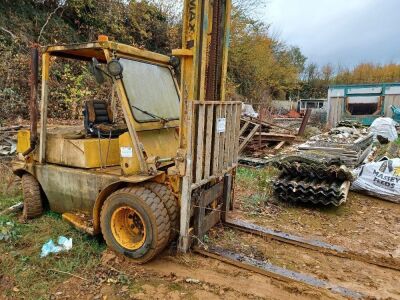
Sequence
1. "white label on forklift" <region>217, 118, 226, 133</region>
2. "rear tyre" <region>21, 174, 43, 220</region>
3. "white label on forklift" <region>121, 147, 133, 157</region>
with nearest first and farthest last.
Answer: "white label on forklift" <region>121, 147, 133, 157</region>, "white label on forklift" <region>217, 118, 226, 133</region>, "rear tyre" <region>21, 174, 43, 220</region>

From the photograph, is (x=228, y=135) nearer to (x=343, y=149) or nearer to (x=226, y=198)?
(x=226, y=198)

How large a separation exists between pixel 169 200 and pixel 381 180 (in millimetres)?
4677

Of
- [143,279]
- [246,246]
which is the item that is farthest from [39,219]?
[246,246]

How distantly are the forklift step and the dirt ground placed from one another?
19cm

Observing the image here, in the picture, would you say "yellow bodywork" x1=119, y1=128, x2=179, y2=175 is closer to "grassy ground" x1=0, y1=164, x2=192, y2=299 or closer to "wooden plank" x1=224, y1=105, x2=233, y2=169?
"wooden plank" x1=224, y1=105, x2=233, y2=169

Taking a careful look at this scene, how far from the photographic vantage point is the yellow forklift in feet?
11.6

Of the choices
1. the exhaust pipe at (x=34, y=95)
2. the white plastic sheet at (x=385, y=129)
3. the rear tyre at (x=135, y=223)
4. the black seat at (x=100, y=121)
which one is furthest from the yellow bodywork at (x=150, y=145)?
the white plastic sheet at (x=385, y=129)

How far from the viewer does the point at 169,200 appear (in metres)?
3.60

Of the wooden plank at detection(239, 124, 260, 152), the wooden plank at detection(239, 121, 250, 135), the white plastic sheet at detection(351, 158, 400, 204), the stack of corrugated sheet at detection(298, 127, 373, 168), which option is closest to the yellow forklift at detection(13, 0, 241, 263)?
the stack of corrugated sheet at detection(298, 127, 373, 168)

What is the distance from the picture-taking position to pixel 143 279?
341cm

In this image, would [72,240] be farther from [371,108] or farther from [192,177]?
[371,108]

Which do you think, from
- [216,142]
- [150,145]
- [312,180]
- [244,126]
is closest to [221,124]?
[216,142]

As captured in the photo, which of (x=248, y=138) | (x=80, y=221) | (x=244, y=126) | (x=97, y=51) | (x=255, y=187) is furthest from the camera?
(x=244, y=126)

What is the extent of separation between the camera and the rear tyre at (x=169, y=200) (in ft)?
11.7
